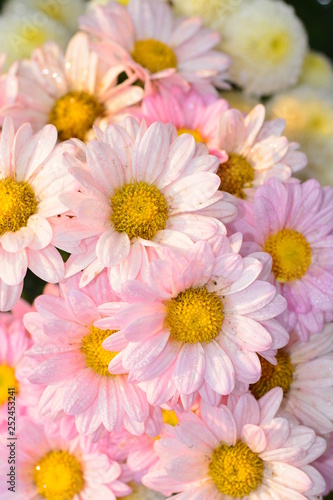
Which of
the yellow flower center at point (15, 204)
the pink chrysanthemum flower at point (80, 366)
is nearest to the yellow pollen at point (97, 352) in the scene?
the pink chrysanthemum flower at point (80, 366)

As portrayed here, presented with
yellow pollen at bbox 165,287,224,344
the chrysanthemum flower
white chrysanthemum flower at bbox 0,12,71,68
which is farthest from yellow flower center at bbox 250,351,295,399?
white chrysanthemum flower at bbox 0,12,71,68

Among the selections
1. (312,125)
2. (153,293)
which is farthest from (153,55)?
(153,293)

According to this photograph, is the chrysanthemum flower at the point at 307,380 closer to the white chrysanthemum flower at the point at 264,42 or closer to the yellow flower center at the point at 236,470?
the yellow flower center at the point at 236,470

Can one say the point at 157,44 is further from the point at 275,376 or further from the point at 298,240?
the point at 275,376

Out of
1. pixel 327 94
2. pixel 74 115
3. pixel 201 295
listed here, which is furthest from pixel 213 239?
pixel 327 94

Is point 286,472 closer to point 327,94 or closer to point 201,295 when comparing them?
point 201,295

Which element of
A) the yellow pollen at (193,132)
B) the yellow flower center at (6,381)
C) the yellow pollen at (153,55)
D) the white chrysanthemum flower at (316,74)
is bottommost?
the yellow flower center at (6,381)

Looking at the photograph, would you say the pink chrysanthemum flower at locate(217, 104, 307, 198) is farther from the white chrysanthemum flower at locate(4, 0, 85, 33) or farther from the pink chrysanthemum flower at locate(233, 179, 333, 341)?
the white chrysanthemum flower at locate(4, 0, 85, 33)
